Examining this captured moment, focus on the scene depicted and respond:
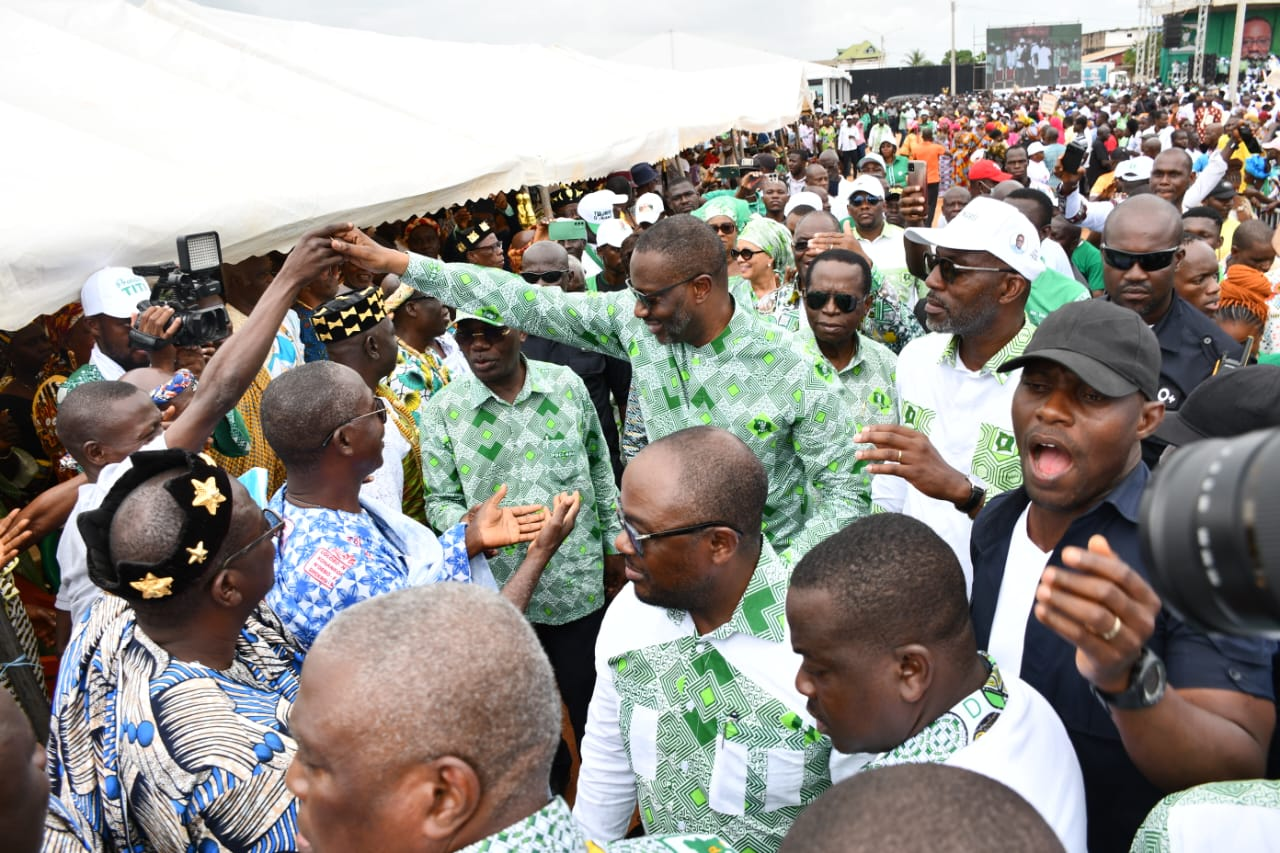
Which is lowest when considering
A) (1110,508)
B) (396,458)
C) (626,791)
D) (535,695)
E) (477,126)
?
(626,791)

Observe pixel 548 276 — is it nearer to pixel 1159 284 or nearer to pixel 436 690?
pixel 1159 284

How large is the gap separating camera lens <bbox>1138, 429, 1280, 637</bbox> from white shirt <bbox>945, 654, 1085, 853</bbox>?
685mm

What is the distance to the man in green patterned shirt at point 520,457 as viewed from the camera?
3660 mm

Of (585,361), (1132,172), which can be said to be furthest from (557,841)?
(1132,172)

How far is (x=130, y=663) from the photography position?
1991mm

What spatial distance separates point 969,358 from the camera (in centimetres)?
330

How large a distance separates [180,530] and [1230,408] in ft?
7.63

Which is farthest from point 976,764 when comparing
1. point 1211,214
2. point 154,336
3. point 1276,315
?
point 1211,214

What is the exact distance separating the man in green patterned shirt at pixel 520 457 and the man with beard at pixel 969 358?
1.16 m

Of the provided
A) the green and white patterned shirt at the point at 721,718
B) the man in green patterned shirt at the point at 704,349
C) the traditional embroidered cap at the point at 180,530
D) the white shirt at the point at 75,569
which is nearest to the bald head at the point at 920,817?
the green and white patterned shirt at the point at 721,718

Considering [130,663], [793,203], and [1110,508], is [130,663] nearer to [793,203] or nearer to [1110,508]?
[1110,508]

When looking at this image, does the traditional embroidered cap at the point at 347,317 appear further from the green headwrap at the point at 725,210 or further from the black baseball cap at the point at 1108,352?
the green headwrap at the point at 725,210

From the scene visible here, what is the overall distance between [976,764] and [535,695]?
79cm

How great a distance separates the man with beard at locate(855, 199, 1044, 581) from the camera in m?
3.11
